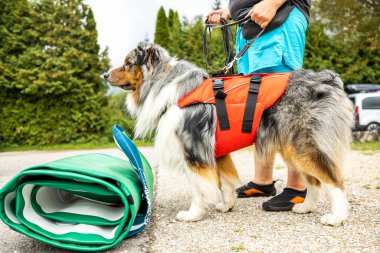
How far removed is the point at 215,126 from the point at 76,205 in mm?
1259

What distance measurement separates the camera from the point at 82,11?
1447cm

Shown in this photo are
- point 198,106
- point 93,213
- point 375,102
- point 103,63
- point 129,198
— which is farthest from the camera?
point 103,63

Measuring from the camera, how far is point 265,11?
3.20 m

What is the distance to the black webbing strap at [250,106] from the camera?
2.99m

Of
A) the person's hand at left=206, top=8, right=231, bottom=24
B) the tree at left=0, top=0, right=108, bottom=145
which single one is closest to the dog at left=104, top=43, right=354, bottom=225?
the person's hand at left=206, top=8, right=231, bottom=24

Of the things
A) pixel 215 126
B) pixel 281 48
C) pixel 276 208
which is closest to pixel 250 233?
pixel 276 208

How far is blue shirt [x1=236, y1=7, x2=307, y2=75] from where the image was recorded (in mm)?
3359

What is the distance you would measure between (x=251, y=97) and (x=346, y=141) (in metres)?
0.83

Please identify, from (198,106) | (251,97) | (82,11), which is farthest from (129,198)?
(82,11)

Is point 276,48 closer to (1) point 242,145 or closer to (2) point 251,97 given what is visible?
(2) point 251,97

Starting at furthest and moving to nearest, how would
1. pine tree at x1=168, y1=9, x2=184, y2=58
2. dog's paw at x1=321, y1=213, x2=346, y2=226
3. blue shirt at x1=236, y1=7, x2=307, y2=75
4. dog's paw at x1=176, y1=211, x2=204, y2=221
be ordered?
pine tree at x1=168, y1=9, x2=184, y2=58
blue shirt at x1=236, y1=7, x2=307, y2=75
dog's paw at x1=176, y1=211, x2=204, y2=221
dog's paw at x1=321, y1=213, x2=346, y2=226

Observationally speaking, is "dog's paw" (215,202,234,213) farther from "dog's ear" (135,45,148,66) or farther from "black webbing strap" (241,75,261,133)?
"dog's ear" (135,45,148,66)

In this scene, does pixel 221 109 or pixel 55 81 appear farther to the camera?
pixel 55 81

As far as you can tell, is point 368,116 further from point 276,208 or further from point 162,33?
point 276,208
